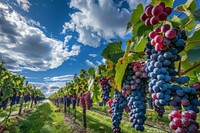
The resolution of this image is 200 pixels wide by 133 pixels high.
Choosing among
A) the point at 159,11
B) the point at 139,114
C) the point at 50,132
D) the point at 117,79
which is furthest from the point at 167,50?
the point at 50,132

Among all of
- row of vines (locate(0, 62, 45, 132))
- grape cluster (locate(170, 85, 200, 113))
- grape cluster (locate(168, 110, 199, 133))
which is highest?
row of vines (locate(0, 62, 45, 132))

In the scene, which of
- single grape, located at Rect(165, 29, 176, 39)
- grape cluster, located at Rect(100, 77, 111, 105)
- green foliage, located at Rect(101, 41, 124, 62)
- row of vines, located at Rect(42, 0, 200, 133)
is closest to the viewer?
row of vines, located at Rect(42, 0, 200, 133)

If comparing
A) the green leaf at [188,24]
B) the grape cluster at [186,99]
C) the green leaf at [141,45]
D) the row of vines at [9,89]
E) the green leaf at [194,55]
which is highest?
the row of vines at [9,89]

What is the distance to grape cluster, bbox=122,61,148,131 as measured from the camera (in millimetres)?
2051

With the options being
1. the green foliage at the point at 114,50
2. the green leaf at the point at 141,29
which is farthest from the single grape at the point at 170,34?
the green foliage at the point at 114,50

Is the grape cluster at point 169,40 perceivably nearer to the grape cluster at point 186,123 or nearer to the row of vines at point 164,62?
the row of vines at point 164,62

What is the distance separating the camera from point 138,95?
222cm

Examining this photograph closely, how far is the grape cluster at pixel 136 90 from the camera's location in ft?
6.73

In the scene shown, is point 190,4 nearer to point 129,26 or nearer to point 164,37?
point 164,37

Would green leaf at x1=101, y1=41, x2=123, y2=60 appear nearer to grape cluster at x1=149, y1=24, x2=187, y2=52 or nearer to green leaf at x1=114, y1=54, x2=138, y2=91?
green leaf at x1=114, y1=54, x2=138, y2=91

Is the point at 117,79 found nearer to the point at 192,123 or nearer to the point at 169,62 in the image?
the point at 169,62

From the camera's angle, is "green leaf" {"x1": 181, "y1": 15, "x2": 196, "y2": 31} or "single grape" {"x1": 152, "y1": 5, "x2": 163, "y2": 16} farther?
"green leaf" {"x1": 181, "y1": 15, "x2": 196, "y2": 31}

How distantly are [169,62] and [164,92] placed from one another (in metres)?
A: 0.24

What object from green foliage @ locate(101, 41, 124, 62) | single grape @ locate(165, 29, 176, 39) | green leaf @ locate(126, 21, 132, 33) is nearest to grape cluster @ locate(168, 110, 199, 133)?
single grape @ locate(165, 29, 176, 39)
